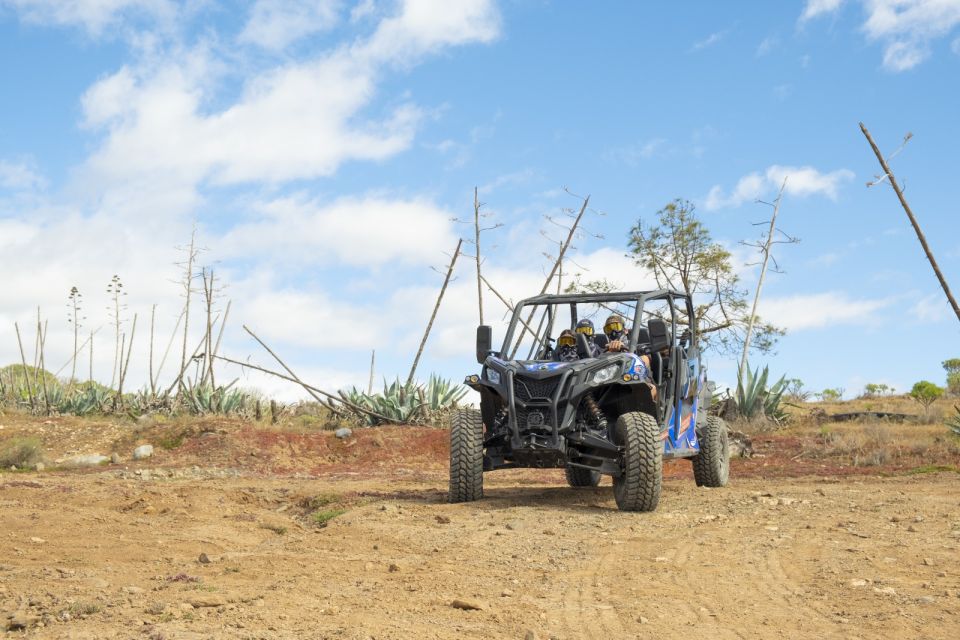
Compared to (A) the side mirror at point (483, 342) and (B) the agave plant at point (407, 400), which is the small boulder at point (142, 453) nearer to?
(B) the agave plant at point (407, 400)

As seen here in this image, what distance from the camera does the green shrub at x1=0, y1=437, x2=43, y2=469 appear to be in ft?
63.0

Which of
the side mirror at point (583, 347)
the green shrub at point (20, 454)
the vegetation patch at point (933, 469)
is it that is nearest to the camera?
the side mirror at point (583, 347)

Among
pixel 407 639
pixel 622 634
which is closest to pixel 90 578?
pixel 407 639

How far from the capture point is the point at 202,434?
21328 mm

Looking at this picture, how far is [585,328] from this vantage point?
11258 mm

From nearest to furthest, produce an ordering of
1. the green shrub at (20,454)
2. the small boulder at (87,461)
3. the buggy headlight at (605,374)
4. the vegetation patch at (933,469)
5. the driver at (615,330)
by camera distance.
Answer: the buggy headlight at (605,374) → the driver at (615,330) → the vegetation patch at (933,469) → the green shrub at (20,454) → the small boulder at (87,461)

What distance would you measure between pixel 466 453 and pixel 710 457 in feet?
13.9

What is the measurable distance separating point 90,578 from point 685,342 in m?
8.06

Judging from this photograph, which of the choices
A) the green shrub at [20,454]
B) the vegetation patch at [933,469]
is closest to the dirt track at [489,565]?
the vegetation patch at [933,469]

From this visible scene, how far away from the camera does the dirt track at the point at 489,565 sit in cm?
573

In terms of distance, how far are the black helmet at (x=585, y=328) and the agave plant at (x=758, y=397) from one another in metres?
13.4

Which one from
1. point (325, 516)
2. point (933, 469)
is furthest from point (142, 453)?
point (933, 469)

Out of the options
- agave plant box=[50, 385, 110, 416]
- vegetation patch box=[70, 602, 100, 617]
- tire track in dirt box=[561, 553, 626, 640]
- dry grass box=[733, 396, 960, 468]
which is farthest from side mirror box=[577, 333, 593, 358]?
agave plant box=[50, 385, 110, 416]

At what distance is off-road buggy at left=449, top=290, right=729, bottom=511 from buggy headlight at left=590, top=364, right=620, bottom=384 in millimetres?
11
